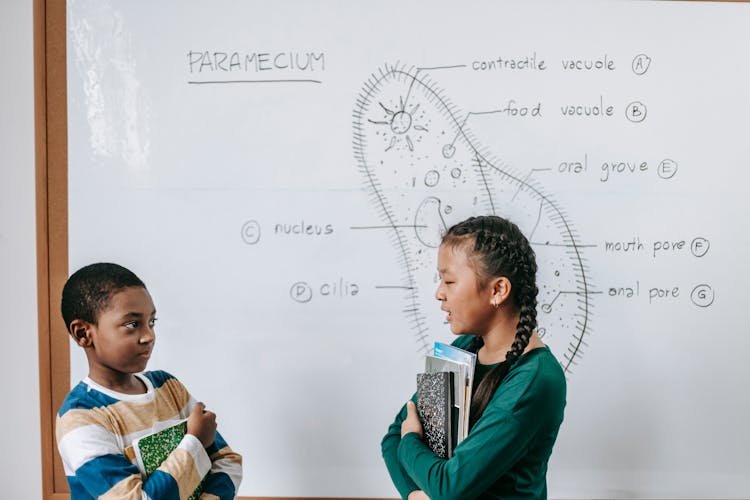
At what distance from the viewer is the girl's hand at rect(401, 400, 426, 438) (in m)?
1.09

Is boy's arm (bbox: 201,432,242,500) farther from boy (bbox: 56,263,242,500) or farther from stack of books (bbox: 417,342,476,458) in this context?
stack of books (bbox: 417,342,476,458)

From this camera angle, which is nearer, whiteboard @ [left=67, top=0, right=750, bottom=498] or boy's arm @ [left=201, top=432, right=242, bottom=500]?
boy's arm @ [left=201, top=432, right=242, bottom=500]

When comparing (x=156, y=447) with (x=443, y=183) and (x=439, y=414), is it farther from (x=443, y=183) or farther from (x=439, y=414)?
(x=443, y=183)

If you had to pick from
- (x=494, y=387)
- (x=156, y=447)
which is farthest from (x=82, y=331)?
(x=494, y=387)

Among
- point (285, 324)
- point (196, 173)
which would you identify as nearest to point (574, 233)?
point (285, 324)

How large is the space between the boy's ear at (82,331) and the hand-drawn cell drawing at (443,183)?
659mm

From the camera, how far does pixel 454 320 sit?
1.09 meters

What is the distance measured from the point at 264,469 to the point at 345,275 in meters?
0.47

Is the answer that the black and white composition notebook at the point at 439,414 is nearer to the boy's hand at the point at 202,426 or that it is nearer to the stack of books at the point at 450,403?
the stack of books at the point at 450,403

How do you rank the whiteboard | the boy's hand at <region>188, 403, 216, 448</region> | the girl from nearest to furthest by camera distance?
the girl < the boy's hand at <region>188, 403, 216, 448</region> < the whiteboard

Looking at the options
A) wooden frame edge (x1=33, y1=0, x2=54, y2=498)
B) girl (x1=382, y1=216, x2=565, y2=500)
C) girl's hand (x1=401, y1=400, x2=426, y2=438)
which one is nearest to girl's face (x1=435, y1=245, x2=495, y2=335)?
girl (x1=382, y1=216, x2=565, y2=500)

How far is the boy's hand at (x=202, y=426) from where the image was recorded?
1072 mm

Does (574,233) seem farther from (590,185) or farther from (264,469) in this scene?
(264,469)

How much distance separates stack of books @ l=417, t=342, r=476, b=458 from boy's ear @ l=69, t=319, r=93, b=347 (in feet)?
1.77
